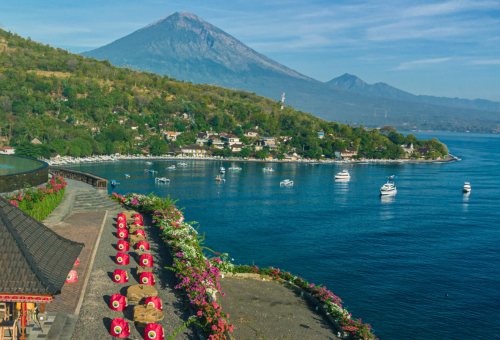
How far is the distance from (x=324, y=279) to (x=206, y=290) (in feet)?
58.6

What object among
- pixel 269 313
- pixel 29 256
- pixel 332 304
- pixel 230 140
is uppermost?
pixel 230 140

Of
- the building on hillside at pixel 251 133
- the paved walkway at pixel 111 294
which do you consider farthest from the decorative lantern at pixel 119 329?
the building on hillside at pixel 251 133

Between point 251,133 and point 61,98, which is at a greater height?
point 61,98

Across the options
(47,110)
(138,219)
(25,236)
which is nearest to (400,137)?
(47,110)

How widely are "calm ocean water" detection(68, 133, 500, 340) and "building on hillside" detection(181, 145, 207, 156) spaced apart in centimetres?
3928

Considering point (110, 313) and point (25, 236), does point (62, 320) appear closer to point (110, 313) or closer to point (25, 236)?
point (110, 313)

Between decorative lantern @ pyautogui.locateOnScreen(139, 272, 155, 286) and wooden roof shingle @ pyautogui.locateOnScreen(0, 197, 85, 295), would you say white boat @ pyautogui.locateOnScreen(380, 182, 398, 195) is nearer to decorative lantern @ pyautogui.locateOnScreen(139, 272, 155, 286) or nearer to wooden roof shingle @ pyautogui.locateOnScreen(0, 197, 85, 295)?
decorative lantern @ pyautogui.locateOnScreen(139, 272, 155, 286)

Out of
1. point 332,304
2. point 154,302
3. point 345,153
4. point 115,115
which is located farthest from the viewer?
point 345,153

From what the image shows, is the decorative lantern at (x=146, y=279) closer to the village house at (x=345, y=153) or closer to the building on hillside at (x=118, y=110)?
the village house at (x=345, y=153)

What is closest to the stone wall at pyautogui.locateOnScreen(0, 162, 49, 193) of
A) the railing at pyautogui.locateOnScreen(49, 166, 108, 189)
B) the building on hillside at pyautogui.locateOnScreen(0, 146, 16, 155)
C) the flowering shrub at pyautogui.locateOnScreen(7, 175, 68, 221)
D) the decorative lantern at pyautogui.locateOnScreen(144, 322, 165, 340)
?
the flowering shrub at pyautogui.locateOnScreen(7, 175, 68, 221)

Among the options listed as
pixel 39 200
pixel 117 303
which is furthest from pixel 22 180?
pixel 117 303

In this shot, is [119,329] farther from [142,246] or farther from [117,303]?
[142,246]

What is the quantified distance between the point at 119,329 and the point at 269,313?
352 inches

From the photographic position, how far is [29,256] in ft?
33.5
